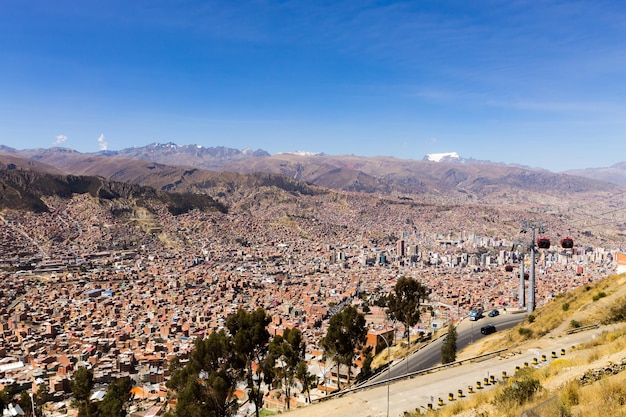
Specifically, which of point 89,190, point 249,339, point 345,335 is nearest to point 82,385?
point 249,339

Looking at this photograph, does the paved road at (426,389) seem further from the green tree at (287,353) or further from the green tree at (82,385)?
the green tree at (82,385)

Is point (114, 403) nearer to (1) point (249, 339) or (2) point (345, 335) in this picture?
(1) point (249, 339)

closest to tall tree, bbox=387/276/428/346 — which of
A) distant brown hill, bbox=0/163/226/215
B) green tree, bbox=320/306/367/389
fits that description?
green tree, bbox=320/306/367/389

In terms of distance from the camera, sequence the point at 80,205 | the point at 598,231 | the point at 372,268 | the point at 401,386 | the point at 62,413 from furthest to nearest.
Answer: the point at 598,231 < the point at 80,205 < the point at 372,268 < the point at 62,413 < the point at 401,386

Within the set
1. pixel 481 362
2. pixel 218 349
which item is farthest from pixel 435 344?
pixel 218 349

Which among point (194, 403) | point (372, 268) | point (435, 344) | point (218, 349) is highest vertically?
point (218, 349)

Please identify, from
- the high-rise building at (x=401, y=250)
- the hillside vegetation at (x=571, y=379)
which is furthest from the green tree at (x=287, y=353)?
the high-rise building at (x=401, y=250)

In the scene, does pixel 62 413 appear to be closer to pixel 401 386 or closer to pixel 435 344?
pixel 401 386
